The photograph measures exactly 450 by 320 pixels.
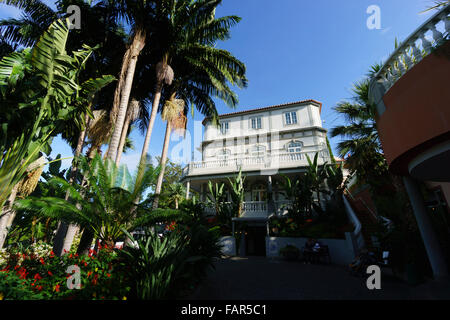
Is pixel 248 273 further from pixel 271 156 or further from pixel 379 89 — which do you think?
pixel 271 156

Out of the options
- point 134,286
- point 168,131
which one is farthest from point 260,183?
point 134,286

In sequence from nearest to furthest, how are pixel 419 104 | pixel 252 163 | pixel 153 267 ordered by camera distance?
1. pixel 153 267
2. pixel 419 104
3. pixel 252 163

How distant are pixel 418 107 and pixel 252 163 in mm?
11550

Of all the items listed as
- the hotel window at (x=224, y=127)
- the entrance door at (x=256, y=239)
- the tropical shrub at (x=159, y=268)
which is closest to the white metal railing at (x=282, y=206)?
the entrance door at (x=256, y=239)

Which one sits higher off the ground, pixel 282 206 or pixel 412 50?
pixel 412 50

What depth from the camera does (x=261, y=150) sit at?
66.7 feet

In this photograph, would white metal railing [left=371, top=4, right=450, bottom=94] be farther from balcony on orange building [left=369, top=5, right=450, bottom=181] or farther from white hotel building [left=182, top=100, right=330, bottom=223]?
white hotel building [left=182, top=100, right=330, bottom=223]

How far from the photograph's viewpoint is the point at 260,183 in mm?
17078

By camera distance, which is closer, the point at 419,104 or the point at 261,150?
the point at 419,104

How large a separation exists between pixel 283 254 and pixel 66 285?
9.10m

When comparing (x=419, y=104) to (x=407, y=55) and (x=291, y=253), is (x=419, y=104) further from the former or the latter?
(x=291, y=253)
